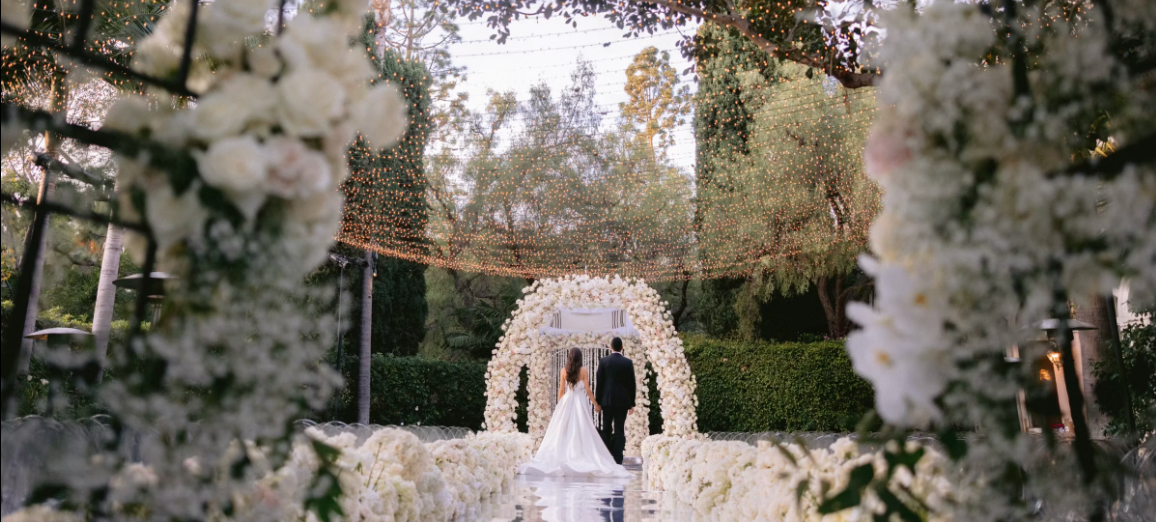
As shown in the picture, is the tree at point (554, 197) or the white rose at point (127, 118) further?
the tree at point (554, 197)

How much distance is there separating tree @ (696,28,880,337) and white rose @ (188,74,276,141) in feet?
33.9

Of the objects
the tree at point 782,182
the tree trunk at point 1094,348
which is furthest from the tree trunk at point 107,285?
the tree trunk at point 1094,348

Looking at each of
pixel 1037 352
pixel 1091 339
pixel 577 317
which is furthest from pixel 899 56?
pixel 577 317

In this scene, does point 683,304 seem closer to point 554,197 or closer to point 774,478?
point 554,197

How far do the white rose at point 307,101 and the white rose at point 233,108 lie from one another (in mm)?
24

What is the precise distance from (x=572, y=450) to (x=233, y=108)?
8.24 m

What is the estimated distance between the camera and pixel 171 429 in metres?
1.13

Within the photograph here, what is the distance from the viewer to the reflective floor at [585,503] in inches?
201

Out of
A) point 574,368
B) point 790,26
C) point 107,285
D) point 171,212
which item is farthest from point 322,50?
point 574,368

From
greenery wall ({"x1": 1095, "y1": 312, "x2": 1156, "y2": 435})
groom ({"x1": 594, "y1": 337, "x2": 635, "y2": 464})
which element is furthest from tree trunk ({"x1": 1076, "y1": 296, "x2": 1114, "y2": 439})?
groom ({"x1": 594, "y1": 337, "x2": 635, "y2": 464})

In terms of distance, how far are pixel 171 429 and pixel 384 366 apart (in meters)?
12.7

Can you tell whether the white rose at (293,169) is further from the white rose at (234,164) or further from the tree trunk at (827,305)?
the tree trunk at (827,305)

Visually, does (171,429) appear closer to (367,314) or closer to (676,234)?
(367,314)

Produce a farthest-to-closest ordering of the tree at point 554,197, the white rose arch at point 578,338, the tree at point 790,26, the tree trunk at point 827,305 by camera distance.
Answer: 1. the tree at point 554,197
2. the tree trunk at point 827,305
3. the white rose arch at point 578,338
4. the tree at point 790,26
